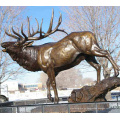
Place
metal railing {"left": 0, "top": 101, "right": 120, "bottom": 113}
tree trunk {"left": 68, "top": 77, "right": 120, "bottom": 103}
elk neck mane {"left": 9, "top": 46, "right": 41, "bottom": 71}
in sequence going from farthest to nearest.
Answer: elk neck mane {"left": 9, "top": 46, "right": 41, "bottom": 71}, tree trunk {"left": 68, "top": 77, "right": 120, "bottom": 103}, metal railing {"left": 0, "top": 101, "right": 120, "bottom": 113}

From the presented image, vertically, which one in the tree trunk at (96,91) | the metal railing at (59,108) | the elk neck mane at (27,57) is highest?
the elk neck mane at (27,57)

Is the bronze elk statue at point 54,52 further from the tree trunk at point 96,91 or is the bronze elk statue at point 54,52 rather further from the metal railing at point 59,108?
the tree trunk at point 96,91

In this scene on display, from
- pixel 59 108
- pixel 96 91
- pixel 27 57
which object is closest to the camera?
pixel 59 108

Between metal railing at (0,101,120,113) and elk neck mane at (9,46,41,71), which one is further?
elk neck mane at (9,46,41,71)

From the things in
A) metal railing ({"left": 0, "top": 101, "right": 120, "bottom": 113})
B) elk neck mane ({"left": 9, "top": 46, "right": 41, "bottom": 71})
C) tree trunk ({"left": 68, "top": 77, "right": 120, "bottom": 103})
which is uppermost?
elk neck mane ({"left": 9, "top": 46, "right": 41, "bottom": 71})

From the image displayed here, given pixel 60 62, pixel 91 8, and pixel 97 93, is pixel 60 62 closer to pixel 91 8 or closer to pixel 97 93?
pixel 97 93

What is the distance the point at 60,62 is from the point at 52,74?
1.39 feet

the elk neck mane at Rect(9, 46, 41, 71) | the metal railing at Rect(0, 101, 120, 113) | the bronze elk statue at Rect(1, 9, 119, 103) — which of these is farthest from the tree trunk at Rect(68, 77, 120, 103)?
the elk neck mane at Rect(9, 46, 41, 71)

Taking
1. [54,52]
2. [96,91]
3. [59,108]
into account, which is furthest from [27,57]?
[96,91]

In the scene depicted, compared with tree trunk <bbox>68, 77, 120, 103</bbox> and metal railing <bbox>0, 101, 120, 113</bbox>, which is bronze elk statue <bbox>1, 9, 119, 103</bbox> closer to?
metal railing <bbox>0, 101, 120, 113</bbox>

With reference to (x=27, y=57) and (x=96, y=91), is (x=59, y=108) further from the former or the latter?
(x=27, y=57)

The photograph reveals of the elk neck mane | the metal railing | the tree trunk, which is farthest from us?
the elk neck mane

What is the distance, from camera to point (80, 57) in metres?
6.48

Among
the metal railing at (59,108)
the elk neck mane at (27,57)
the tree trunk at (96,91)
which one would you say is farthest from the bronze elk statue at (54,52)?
the tree trunk at (96,91)
